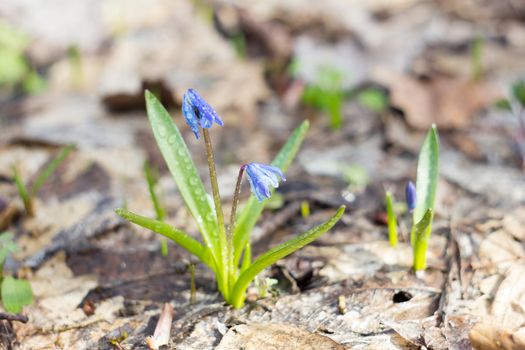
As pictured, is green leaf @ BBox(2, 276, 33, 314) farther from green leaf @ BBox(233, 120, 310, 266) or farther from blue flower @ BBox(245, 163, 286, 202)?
blue flower @ BBox(245, 163, 286, 202)

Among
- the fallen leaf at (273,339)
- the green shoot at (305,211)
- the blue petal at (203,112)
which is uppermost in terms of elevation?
the blue petal at (203,112)

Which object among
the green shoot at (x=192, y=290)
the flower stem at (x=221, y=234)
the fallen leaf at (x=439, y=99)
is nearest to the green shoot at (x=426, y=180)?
the flower stem at (x=221, y=234)

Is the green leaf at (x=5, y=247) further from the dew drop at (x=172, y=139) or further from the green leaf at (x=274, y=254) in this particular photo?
the green leaf at (x=274, y=254)

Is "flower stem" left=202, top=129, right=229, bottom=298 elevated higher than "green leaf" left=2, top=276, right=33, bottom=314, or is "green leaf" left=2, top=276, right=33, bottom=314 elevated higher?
"flower stem" left=202, top=129, right=229, bottom=298

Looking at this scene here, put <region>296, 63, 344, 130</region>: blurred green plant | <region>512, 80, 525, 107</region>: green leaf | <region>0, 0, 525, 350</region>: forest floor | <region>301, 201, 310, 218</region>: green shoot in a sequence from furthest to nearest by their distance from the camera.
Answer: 1. <region>296, 63, 344, 130</region>: blurred green plant
2. <region>512, 80, 525, 107</region>: green leaf
3. <region>301, 201, 310, 218</region>: green shoot
4. <region>0, 0, 525, 350</region>: forest floor

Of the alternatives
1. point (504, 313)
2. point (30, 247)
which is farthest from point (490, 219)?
point (30, 247)

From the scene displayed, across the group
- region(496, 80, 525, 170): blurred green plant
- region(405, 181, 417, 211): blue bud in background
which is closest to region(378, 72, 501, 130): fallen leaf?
region(496, 80, 525, 170): blurred green plant

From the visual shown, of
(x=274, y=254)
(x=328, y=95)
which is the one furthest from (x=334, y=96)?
(x=274, y=254)

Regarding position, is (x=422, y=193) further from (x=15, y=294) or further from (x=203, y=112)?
(x=15, y=294)
